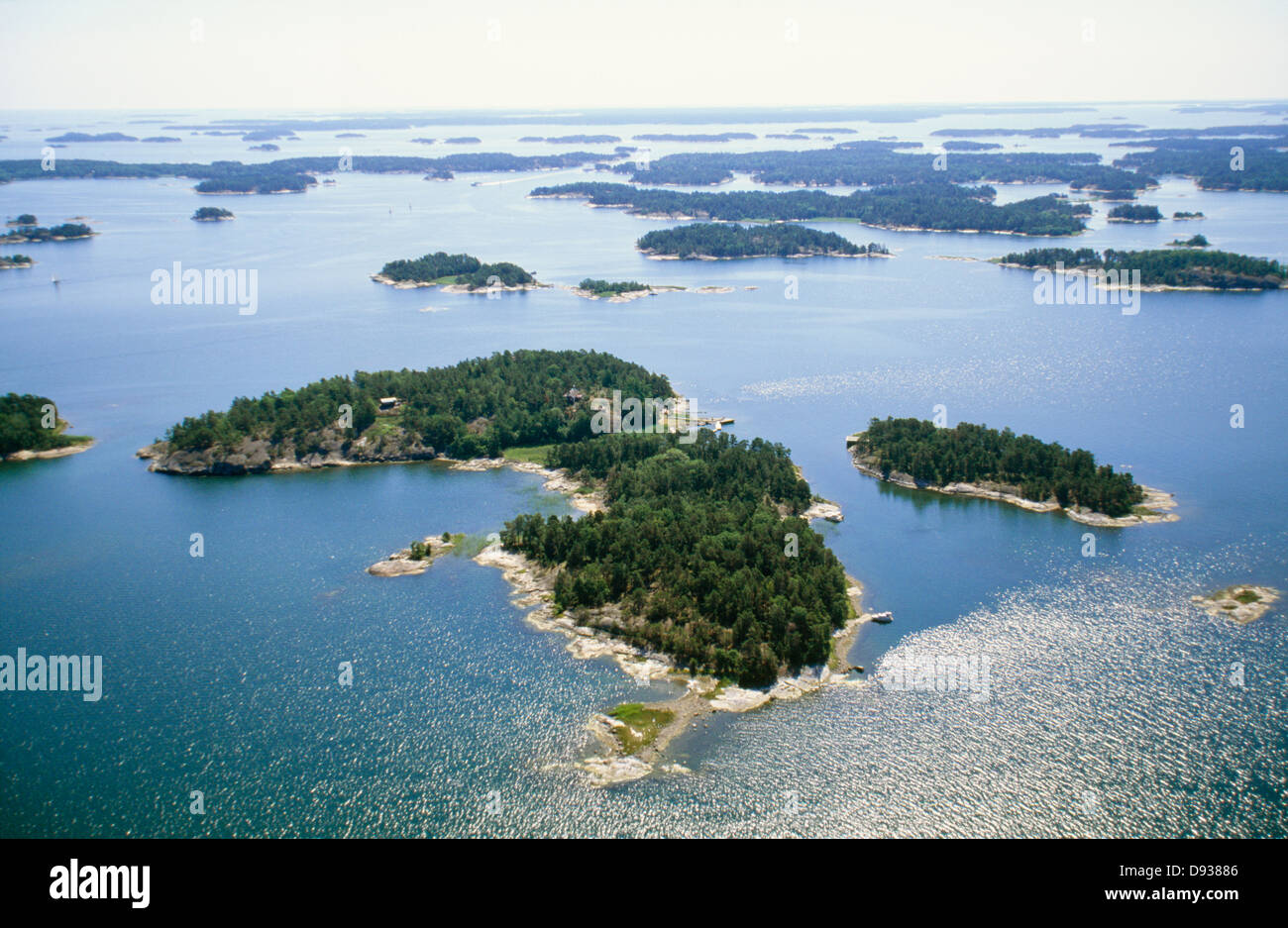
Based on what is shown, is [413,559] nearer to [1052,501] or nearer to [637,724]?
[637,724]

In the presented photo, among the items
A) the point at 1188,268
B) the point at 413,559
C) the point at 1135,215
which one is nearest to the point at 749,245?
the point at 1188,268

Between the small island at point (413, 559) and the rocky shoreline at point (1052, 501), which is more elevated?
the rocky shoreline at point (1052, 501)

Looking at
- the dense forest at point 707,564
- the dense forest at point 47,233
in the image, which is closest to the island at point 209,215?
the dense forest at point 47,233

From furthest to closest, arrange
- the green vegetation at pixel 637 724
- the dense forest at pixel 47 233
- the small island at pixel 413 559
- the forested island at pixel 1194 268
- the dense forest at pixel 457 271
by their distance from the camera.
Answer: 1. the dense forest at pixel 47 233
2. the dense forest at pixel 457 271
3. the forested island at pixel 1194 268
4. the small island at pixel 413 559
5. the green vegetation at pixel 637 724

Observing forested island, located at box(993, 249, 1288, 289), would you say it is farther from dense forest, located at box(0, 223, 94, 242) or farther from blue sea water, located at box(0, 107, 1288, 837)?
dense forest, located at box(0, 223, 94, 242)

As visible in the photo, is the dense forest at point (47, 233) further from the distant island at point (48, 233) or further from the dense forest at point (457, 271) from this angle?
the dense forest at point (457, 271)

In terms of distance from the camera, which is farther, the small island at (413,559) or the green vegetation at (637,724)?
the small island at (413,559)

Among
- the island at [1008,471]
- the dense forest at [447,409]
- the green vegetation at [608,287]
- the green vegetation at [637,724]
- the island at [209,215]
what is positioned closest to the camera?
the green vegetation at [637,724]
